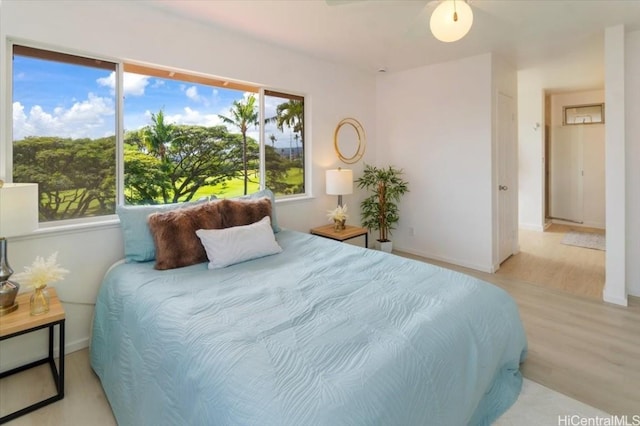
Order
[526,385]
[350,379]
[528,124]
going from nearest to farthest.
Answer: [350,379] < [526,385] < [528,124]

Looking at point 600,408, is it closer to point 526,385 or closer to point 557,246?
point 526,385

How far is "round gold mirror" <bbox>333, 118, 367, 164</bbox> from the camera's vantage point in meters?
4.23

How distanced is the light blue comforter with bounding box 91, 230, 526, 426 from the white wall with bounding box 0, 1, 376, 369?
409 mm

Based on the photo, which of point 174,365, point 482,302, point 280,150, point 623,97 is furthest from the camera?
point 280,150

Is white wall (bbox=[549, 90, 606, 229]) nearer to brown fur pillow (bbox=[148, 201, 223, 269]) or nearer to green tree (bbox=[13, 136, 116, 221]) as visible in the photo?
brown fur pillow (bbox=[148, 201, 223, 269])

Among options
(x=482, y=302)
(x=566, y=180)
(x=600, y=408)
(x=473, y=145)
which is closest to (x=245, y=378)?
(x=482, y=302)

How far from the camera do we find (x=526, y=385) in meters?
1.93

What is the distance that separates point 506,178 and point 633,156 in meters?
1.28

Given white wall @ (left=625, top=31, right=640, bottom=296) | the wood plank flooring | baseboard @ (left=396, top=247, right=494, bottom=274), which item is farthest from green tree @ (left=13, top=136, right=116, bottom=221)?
white wall @ (left=625, top=31, right=640, bottom=296)

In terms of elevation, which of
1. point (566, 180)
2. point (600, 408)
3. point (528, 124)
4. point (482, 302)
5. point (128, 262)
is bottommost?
point (600, 408)

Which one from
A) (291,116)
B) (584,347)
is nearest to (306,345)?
(584,347)

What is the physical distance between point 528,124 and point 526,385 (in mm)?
5651

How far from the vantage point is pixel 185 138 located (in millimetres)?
3027

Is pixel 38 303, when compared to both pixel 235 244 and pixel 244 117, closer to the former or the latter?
pixel 235 244
